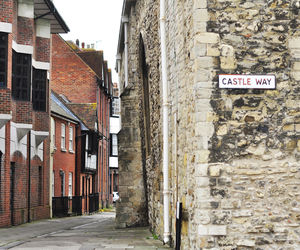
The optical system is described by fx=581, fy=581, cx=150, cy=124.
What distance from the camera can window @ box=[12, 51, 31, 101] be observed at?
20.5 metres

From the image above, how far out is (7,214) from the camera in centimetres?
2027

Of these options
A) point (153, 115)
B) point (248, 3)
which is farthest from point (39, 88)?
point (248, 3)

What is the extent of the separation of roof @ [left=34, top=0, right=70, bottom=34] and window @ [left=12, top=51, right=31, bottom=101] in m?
2.75

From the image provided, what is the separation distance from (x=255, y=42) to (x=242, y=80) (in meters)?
0.63

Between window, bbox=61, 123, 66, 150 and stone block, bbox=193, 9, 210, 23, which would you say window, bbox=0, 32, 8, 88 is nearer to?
stone block, bbox=193, 9, 210, 23

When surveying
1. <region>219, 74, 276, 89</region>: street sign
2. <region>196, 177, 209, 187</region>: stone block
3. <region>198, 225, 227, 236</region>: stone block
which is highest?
<region>219, 74, 276, 89</region>: street sign

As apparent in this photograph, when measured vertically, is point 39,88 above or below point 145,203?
above

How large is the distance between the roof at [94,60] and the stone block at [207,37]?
36.9 metres

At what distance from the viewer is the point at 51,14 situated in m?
24.3

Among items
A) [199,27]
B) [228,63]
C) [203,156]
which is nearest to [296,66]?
[228,63]

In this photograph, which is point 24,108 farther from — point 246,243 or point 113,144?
point 113,144

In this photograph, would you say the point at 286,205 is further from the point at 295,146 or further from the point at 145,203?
the point at 145,203

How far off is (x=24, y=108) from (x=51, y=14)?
5596mm

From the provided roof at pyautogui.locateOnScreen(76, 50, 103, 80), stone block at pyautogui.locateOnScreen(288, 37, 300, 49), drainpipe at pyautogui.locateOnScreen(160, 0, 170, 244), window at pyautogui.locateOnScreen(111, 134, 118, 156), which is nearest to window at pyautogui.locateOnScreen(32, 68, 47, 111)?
drainpipe at pyautogui.locateOnScreen(160, 0, 170, 244)
